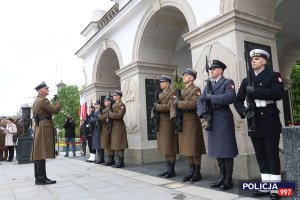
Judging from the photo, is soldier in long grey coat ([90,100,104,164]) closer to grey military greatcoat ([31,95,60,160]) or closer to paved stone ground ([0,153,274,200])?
paved stone ground ([0,153,274,200])

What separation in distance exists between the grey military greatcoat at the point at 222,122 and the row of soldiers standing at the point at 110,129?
12.3 ft

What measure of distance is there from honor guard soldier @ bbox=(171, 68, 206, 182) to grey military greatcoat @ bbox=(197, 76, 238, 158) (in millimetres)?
613

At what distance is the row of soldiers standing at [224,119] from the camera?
398cm

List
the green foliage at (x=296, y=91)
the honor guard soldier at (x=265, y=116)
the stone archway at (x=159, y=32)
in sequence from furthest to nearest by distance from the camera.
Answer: the green foliage at (x=296, y=91), the stone archway at (x=159, y=32), the honor guard soldier at (x=265, y=116)

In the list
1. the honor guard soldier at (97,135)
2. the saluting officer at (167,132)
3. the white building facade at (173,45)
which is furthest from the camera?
the honor guard soldier at (97,135)

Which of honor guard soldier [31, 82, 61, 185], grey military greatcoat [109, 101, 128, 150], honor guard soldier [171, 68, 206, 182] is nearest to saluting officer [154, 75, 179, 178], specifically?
honor guard soldier [171, 68, 206, 182]

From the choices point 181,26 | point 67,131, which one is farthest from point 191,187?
point 67,131

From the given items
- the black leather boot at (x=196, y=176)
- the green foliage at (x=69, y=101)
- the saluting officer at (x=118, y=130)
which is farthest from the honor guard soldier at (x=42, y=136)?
the green foliage at (x=69, y=101)

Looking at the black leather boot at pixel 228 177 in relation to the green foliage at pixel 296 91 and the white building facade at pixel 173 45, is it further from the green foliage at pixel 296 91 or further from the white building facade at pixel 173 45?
the green foliage at pixel 296 91

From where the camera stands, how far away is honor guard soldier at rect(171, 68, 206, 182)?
5426 mm

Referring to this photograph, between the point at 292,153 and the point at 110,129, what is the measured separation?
5848mm

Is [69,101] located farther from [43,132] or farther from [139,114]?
[43,132]

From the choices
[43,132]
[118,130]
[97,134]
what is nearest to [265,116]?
[43,132]

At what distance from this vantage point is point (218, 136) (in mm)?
4711
